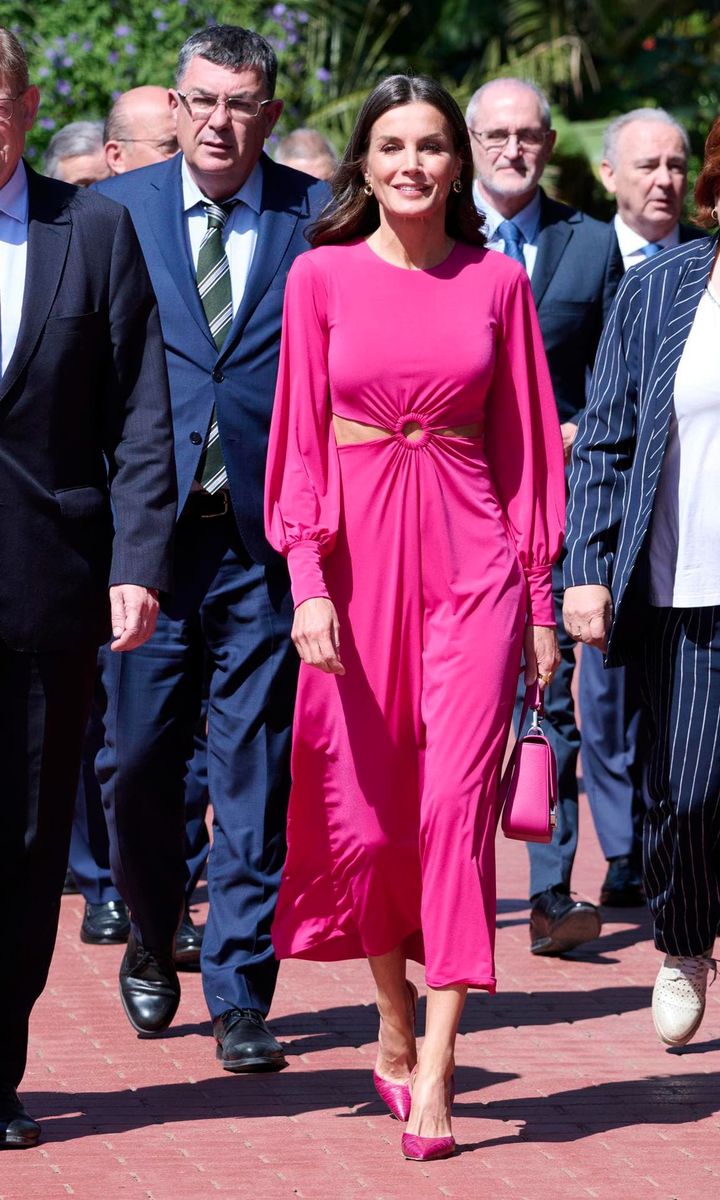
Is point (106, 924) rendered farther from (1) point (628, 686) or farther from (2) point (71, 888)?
(1) point (628, 686)

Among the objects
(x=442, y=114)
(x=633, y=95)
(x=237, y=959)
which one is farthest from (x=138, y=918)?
(x=633, y=95)

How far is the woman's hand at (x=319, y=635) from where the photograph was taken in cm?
470

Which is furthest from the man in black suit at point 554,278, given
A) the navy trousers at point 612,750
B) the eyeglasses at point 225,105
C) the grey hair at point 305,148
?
the grey hair at point 305,148

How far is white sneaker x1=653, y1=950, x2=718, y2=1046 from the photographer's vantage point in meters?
5.26

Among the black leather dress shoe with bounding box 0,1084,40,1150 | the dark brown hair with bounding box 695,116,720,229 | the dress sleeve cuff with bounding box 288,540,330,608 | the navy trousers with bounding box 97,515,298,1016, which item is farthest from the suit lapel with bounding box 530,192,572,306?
the black leather dress shoe with bounding box 0,1084,40,1150

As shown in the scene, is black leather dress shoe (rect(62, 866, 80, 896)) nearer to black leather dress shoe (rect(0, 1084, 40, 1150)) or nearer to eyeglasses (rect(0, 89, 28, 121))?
black leather dress shoe (rect(0, 1084, 40, 1150))

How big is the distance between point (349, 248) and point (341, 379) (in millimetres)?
338

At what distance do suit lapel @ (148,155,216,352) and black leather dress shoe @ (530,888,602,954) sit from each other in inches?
92.0

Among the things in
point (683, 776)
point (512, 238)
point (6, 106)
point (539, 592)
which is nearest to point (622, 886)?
point (512, 238)

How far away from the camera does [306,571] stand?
4.78 metres

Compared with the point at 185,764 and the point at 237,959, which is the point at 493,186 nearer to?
the point at 185,764

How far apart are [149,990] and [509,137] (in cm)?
326

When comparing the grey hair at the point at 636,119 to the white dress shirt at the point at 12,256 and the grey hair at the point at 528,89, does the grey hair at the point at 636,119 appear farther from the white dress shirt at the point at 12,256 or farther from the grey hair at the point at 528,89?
the white dress shirt at the point at 12,256

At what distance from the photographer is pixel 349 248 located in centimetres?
493
